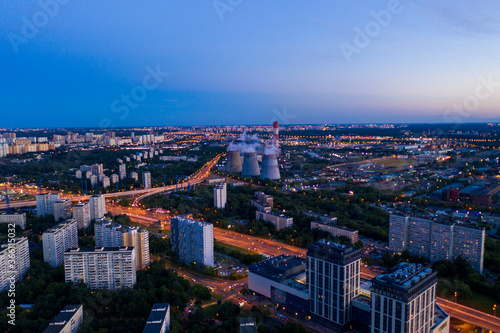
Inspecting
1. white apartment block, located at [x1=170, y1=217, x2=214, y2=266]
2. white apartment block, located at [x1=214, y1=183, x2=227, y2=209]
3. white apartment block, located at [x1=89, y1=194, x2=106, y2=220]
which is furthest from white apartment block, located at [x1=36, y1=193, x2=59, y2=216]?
white apartment block, located at [x1=170, y1=217, x2=214, y2=266]

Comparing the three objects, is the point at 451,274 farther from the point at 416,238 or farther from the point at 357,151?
the point at 357,151

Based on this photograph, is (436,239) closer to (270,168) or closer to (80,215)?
(80,215)

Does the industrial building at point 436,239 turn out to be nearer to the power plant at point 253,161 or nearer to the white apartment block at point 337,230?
the white apartment block at point 337,230

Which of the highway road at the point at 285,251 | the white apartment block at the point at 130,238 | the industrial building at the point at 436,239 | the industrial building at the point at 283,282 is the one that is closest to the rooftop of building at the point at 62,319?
the white apartment block at the point at 130,238

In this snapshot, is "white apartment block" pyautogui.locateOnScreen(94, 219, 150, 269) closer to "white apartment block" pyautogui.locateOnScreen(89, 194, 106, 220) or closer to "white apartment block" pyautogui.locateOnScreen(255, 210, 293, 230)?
"white apartment block" pyautogui.locateOnScreen(89, 194, 106, 220)

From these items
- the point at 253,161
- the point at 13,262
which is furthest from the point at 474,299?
the point at 253,161

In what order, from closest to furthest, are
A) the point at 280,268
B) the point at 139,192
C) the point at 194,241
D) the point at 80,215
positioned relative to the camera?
1. the point at 280,268
2. the point at 194,241
3. the point at 80,215
4. the point at 139,192

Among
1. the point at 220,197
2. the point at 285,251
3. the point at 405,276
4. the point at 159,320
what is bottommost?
the point at 285,251
